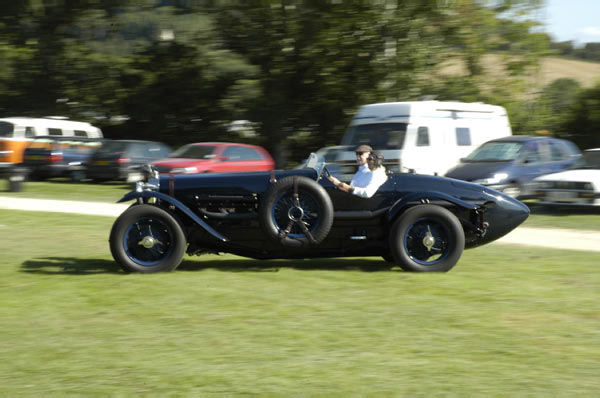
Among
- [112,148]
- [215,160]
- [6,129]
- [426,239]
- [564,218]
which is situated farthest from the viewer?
[6,129]

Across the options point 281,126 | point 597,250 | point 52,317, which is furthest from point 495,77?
point 52,317

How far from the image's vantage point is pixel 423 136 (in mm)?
18672

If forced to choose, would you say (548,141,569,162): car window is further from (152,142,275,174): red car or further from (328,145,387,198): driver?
(328,145,387,198): driver

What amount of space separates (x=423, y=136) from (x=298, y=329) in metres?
13.3

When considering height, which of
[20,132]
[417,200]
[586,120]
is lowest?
[417,200]

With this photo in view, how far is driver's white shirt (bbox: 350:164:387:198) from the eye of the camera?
8289mm

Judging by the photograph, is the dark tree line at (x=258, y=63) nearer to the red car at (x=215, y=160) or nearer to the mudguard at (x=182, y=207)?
the red car at (x=215, y=160)

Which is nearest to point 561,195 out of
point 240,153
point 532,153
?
point 532,153

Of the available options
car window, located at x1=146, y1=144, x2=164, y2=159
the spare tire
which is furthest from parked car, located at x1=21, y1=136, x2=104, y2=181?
the spare tire

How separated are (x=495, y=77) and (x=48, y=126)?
56.2 feet

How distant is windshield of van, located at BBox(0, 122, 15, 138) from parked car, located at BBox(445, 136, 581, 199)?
15.1 m

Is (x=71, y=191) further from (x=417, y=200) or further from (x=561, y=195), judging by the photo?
(x=417, y=200)

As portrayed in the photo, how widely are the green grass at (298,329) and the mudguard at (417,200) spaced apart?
67 cm

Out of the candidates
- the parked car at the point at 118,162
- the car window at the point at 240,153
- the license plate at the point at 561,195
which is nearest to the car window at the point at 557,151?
the license plate at the point at 561,195
